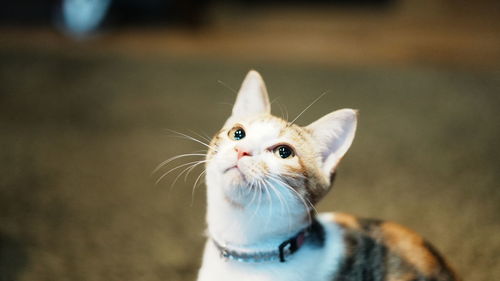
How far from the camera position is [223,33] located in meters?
3.60

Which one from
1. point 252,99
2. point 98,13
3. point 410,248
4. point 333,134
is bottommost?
point 410,248

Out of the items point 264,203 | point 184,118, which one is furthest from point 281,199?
point 184,118

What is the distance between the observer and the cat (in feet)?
2.81

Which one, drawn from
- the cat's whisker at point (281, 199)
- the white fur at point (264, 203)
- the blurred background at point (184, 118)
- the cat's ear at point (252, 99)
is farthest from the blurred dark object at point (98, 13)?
the cat's whisker at point (281, 199)

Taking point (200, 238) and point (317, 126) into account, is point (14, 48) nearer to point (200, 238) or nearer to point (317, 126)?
point (200, 238)

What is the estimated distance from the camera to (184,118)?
2.16 m

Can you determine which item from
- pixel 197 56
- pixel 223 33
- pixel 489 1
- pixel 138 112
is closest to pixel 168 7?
pixel 223 33

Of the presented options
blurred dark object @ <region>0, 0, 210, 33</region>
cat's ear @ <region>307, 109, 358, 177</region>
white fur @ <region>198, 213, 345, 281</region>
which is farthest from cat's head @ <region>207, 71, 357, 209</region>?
blurred dark object @ <region>0, 0, 210, 33</region>

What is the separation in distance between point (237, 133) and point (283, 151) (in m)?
0.10

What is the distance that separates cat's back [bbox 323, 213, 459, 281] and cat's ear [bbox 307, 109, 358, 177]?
0.17 meters

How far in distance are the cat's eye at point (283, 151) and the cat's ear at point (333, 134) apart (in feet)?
0.29

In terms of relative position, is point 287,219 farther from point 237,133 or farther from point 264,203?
point 237,133

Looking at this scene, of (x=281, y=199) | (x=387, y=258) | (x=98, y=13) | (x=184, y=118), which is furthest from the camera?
(x=98, y=13)

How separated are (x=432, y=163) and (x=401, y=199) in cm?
31
